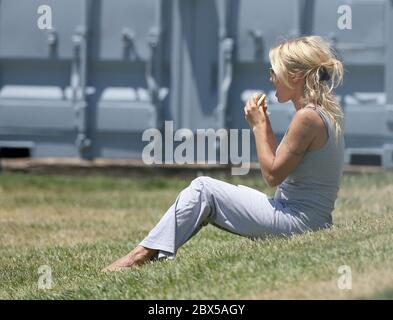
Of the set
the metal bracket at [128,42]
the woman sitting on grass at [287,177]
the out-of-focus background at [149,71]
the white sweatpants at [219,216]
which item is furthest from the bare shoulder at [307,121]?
the metal bracket at [128,42]

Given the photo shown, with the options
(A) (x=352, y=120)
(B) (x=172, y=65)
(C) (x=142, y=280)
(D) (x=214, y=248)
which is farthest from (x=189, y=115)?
(C) (x=142, y=280)

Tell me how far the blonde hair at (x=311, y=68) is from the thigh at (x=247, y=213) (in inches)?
21.2

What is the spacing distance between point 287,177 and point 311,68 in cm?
62

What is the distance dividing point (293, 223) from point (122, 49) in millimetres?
5113

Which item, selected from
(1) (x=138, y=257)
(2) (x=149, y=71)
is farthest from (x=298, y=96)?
(2) (x=149, y=71)

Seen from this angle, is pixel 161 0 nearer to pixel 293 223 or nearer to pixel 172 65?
pixel 172 65

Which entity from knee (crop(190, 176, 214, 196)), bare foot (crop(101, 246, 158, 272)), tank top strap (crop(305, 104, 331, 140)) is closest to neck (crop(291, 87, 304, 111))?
tank top strap (crop(305, 104, 331, 140))

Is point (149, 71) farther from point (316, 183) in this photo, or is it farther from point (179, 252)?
point (316, 183)

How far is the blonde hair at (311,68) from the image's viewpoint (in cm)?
664

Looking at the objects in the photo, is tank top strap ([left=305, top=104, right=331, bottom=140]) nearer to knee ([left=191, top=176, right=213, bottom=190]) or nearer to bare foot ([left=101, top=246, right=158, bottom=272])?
knee ([left=191, top=176, right=213, bottom=190])

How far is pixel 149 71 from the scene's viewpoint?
1138 centimetres

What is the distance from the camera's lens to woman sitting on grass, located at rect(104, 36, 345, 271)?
21.4 ft

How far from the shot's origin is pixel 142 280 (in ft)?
20.2

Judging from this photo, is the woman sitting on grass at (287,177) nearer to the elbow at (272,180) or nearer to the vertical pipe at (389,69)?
the elbow at (272,180)
